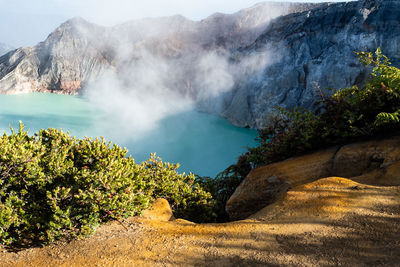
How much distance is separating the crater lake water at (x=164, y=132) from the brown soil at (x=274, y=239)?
11518 millimetres

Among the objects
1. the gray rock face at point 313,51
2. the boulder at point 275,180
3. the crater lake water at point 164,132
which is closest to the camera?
the boulder at point 275,180

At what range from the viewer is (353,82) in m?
26.1

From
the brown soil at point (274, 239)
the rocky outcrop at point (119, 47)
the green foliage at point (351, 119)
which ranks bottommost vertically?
the brown soil at point (274, 239)

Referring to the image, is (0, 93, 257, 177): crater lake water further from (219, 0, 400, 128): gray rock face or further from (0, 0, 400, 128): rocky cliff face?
(0, 0, 400, 128): rocky cliff face

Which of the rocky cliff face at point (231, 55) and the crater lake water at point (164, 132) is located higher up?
the rocky cliff face at point (231, 55)

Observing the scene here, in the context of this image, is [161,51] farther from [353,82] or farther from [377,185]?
[377,185]

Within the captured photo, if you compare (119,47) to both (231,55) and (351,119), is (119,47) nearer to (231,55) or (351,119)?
(231,55)

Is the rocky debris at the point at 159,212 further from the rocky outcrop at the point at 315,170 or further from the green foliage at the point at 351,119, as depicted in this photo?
the green foliage at the point at 351,119

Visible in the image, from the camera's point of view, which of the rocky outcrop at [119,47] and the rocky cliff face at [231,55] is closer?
the rocky cliff face at [231,55]

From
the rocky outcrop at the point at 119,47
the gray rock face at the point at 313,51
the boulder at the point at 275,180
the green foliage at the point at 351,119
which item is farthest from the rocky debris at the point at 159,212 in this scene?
the rocky outcrop at the point at 119,47

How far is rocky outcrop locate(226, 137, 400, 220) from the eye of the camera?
5.65m

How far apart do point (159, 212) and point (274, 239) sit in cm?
283

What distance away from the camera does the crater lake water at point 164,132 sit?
2289 cm

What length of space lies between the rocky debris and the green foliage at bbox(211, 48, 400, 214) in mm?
3528
